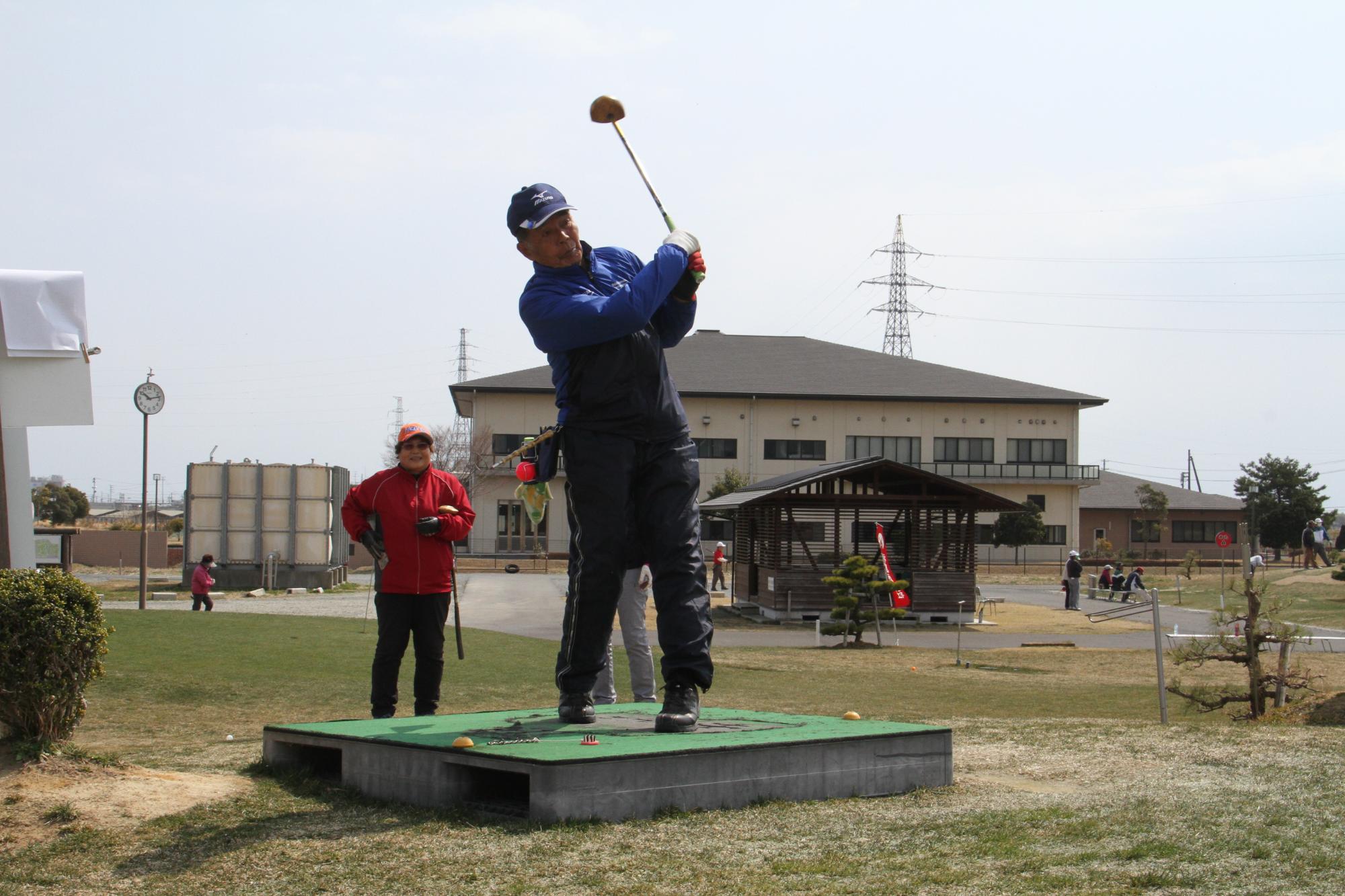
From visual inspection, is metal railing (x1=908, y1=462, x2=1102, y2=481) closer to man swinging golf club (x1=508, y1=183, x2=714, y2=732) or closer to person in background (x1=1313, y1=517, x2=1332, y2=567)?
person in background (x1=1313, y1=517, x2=1332, y2=567)

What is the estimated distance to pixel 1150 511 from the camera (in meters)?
69.4

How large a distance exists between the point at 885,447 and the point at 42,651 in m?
60.4

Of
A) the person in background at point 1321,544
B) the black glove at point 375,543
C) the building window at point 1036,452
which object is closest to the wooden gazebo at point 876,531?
the black glove at point 375,543

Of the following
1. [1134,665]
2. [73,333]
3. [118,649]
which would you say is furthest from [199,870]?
[1134,665]

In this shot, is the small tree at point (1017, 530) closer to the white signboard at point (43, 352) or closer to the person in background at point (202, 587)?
the person in background at point (202, 587)

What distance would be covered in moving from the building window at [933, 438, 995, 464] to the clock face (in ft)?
148

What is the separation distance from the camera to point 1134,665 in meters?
18.8

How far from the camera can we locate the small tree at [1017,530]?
6144 cm

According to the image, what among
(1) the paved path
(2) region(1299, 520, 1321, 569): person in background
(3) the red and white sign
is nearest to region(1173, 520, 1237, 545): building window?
(2) region(1299, 520, 1321, 569): person in background

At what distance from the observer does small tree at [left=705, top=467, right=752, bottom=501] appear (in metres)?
56.1

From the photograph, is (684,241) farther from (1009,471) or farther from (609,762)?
(1009,471)

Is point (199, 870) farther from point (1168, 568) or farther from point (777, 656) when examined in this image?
point (1168, 568)

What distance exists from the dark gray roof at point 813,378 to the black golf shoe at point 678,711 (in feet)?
183

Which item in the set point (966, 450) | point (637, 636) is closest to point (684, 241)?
point (637, 636)
